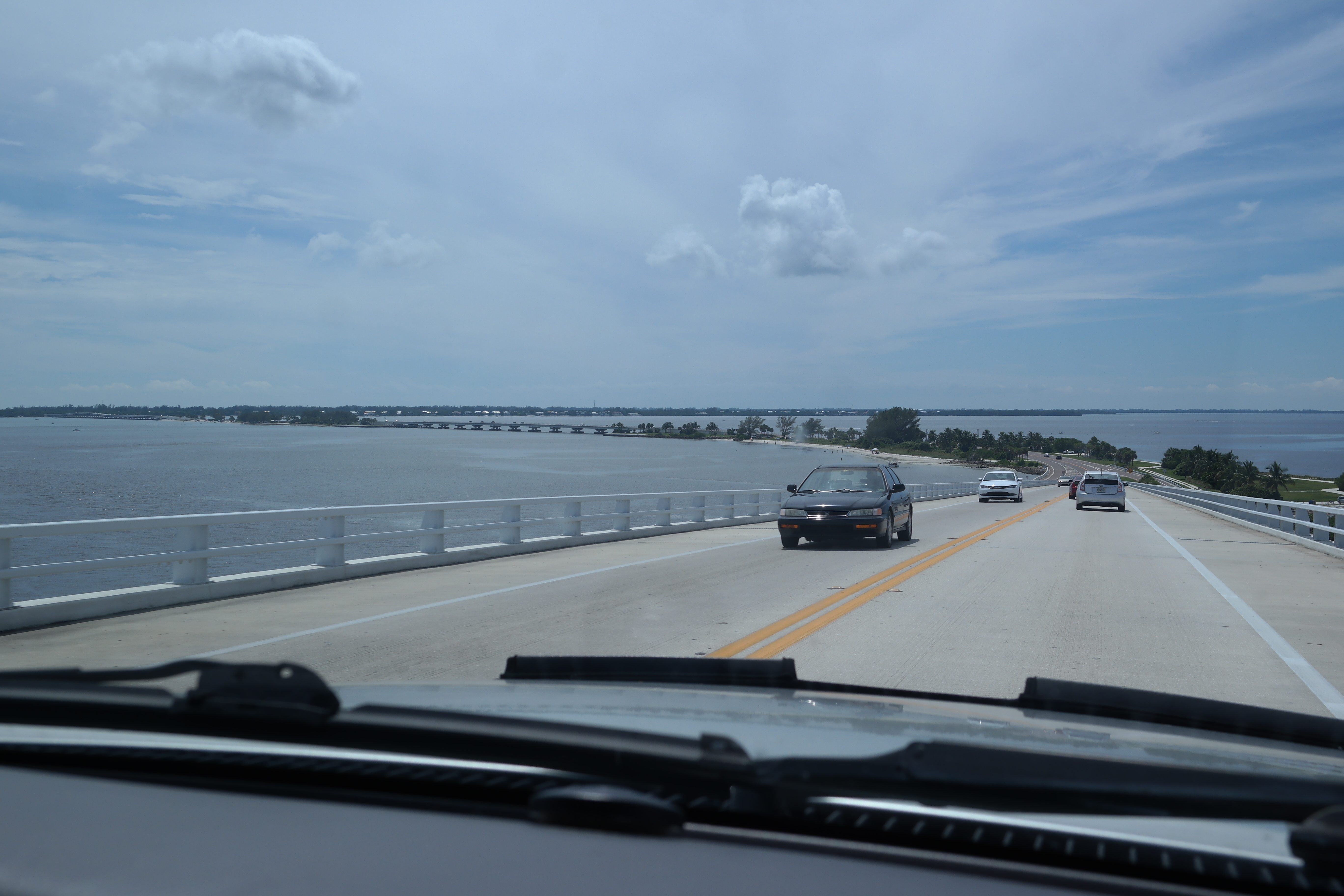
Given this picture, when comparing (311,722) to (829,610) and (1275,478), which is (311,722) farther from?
(1275,478)

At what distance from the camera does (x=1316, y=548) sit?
19.8 meters

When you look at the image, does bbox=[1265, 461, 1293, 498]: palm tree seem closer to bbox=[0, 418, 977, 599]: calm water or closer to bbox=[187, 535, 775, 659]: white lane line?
bbox=[0, 418, 977, 599]: calm water

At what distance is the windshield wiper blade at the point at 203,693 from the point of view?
2.78 metres

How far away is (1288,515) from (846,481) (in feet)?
50.0

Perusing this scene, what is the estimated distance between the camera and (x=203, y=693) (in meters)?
2.85

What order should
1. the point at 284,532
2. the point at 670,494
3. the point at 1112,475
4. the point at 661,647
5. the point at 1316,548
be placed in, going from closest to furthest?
the point at 661,647, the point at 1316,548, the point at 670,494, the point at 1112,475, the point at 284,532

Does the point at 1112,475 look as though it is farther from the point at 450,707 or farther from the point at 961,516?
the point at 450,707

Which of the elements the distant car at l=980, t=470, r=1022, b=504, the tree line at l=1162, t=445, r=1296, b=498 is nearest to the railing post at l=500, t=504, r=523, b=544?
the distant car at l=980, t=470, r=1022, b=504

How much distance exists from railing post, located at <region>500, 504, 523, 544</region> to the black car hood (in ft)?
17.3

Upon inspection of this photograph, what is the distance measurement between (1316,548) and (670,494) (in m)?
13.9

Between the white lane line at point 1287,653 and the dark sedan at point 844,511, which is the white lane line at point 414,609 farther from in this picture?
the white lane line at point 1287,653

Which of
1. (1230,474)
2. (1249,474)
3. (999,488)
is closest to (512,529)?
(999,488)

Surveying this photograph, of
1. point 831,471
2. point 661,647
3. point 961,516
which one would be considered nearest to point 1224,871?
point 661,647

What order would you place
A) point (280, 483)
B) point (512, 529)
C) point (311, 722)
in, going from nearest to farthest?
point (311, 722) → point (512, 529) → point (280, 483)
